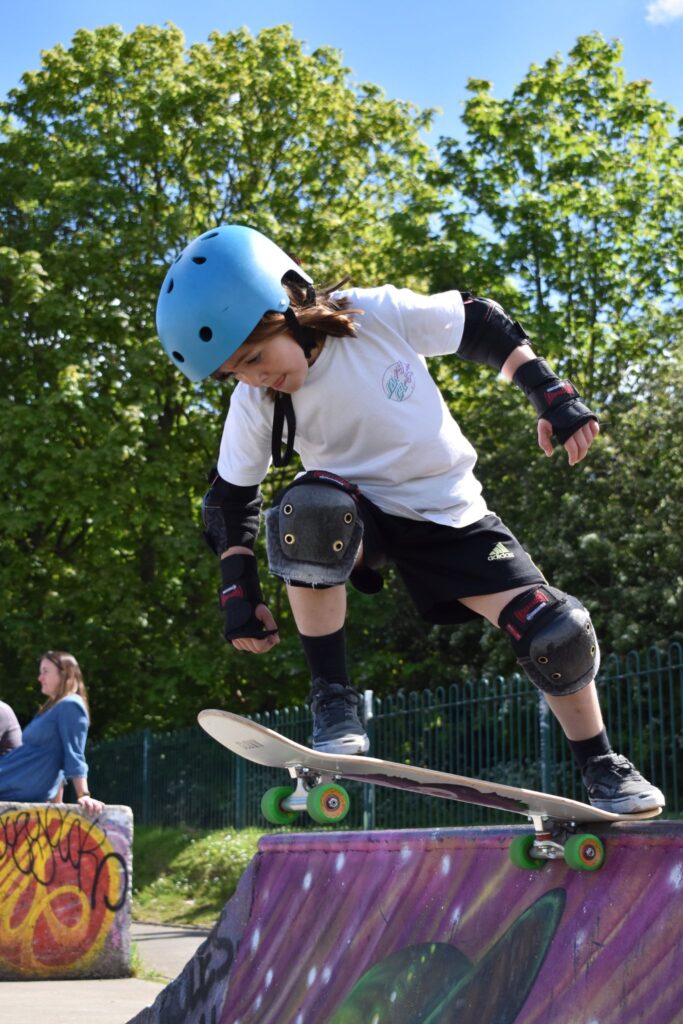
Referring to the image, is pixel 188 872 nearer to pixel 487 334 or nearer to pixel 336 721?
pixel 336 721

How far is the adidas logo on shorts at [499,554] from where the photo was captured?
313 centimetres

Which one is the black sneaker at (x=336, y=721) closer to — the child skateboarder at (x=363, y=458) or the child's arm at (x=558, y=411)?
the child skateboarder at (x=363, y=458)

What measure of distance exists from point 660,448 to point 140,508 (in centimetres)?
778

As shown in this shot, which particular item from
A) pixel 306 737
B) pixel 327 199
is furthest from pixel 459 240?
pixel 306 737

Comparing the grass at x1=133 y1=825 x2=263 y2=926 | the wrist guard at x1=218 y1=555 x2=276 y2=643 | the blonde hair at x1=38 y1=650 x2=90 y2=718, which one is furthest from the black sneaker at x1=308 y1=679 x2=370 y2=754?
the grass at x1=133 y1=825 x2=263 y2=926

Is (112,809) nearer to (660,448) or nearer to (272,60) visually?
(660,448)

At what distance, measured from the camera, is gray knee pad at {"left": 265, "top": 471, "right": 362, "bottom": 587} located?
301cm

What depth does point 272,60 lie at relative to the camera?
21156 mm

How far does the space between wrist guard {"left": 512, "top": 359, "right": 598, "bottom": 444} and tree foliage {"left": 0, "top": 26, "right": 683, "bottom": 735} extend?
13325 mm

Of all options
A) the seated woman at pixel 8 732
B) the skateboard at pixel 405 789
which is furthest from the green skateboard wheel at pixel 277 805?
the seated woman at pixel 8 732

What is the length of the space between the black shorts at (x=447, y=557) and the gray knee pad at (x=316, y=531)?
0.33 ft

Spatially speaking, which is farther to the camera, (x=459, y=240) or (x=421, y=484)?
(x=459, y=240)

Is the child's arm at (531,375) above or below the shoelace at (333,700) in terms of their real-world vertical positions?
above

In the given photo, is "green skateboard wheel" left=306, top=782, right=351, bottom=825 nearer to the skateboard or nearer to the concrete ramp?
the skateboard
